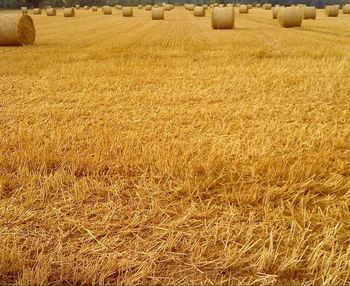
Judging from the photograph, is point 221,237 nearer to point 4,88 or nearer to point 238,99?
point 238,99

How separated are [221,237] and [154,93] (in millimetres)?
4541

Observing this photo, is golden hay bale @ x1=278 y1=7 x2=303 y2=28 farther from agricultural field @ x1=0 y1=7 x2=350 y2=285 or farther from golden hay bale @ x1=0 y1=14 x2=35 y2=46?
agricultural field @ x1=0 y1=7 x2=350 y2=285

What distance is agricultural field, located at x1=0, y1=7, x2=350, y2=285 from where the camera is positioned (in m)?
2.31

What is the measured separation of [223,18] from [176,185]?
20.1 m

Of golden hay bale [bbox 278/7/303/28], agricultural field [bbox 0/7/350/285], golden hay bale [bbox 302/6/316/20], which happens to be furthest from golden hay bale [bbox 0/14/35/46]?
golden hay bale [bbox 302/6/316/20]

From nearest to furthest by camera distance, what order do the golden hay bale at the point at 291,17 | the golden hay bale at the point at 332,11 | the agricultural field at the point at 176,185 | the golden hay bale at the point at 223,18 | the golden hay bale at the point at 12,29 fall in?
1. the agricultural field at the point at 176,185
2. the golden hay bale at the point at 12,29
3. the golden hay bale at the point at 223,18
4. the golden hay bale at the point at 291,17
5. the golden hay bale at the point at 332,11

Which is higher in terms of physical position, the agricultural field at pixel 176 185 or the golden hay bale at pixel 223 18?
the golden hay bale at pixel 223 18

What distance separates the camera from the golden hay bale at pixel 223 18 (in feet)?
71.6

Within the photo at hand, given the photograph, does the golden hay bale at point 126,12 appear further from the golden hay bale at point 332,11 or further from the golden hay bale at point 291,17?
the golden hay bale at point 291,17

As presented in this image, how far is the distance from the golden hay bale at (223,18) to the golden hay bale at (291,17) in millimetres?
3171

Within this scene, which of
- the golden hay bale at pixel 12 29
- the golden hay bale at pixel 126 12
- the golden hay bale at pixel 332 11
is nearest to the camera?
the golden hay bale at pixel 12 29

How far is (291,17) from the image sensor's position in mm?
22391

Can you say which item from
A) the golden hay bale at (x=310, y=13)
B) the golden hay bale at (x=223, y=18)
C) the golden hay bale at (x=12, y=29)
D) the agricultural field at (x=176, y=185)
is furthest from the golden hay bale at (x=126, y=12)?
the agricultural field at (x=176, y=185)

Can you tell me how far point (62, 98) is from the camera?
21.8 feet
